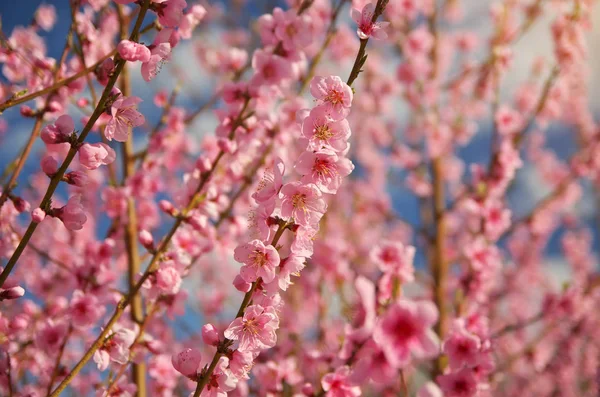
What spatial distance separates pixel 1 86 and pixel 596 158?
201 inches

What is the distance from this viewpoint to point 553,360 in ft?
16.9

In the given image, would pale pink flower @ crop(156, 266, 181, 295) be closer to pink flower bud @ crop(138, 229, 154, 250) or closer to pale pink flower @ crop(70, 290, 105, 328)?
pink flower bud @ crop(138, 229, 154, 250)

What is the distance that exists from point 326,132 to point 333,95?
128 millimetres

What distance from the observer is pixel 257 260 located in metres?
1.42

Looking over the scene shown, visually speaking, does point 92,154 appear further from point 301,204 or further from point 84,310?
point 84,310

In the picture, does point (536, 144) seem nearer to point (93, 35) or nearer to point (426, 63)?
point (426, 63)

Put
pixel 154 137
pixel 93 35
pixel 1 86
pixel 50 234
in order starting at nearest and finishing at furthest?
pixel 93 35
pixel 1 86
pixel 154 137
pixel 50 234

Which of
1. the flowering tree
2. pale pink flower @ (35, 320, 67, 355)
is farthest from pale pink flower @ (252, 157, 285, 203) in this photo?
pale pink flower @ (35, 320, 67, 355)

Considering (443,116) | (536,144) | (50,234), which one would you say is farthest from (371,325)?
(536,144)

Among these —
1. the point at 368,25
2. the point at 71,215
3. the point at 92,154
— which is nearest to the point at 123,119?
the point at 92,154

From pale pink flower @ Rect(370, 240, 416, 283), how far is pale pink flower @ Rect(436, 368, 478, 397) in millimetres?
713

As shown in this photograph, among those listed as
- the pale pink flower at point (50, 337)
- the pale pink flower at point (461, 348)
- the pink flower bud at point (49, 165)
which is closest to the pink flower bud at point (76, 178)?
the pink flower bud at point (49, 165)

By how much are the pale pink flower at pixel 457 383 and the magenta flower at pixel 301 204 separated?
814 mm

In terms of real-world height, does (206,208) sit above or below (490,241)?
below
